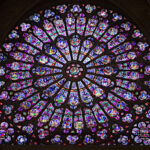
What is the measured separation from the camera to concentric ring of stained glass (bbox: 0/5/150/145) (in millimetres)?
11616

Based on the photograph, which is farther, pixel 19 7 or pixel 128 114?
pixel 19 7

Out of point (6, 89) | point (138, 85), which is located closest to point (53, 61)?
point (6, 89)

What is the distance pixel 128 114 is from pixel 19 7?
4996mm

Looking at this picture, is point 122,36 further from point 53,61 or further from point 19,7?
point 19,7

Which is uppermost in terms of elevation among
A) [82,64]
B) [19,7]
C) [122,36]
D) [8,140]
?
[19,7]

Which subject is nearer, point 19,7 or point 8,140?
point 8,140

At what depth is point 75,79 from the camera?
12289 mm

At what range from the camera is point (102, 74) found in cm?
1226

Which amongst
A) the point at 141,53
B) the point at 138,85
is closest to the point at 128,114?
the point at 138,85

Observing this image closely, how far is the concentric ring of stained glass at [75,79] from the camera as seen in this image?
11616 millimetres

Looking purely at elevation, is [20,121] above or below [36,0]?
below

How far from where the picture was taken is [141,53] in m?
12.5

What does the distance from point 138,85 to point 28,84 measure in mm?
3520

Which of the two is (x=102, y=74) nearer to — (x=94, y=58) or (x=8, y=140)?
(x=94, y=58)
